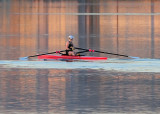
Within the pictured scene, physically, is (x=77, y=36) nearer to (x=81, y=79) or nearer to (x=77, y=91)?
(x=81, y=79)

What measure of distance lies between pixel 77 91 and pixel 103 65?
7076mm

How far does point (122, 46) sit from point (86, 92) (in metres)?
17.6

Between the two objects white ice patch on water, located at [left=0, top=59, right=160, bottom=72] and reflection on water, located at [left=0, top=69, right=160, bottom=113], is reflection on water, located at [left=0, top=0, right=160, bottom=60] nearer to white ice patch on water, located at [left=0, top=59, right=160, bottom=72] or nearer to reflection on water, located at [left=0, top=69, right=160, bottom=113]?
white ice patch on water, located at [left=0, top=59, right=160, bottom=72]

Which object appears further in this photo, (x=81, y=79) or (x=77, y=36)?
(x=77, y=36)

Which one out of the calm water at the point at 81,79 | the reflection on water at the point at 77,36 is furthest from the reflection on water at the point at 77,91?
the reflection on water at the point at 77,36

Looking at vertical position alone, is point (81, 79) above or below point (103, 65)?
→ below

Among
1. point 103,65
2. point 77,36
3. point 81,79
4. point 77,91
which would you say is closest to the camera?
point 77,91

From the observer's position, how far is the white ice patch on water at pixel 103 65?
22172 mm

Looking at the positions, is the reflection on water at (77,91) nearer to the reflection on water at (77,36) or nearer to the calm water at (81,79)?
the calm water at (81,79)

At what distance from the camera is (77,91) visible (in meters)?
16.4

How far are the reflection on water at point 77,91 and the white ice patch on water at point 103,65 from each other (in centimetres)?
A: 129

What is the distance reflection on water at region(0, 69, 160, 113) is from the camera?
13.9m

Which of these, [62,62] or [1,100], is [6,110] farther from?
[62,62]

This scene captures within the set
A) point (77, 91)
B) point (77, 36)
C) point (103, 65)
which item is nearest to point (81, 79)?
point (77, 91)
